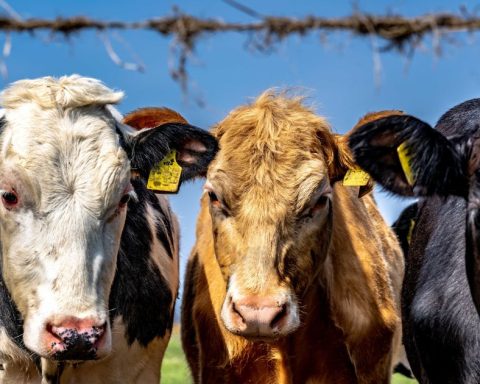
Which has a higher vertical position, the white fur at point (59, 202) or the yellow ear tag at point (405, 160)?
the yellow ear tag at point (405, 160)

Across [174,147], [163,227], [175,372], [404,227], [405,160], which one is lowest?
[175,372]

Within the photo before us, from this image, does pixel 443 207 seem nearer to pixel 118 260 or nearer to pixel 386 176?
pixel 386 176

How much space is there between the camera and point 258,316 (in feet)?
21.3

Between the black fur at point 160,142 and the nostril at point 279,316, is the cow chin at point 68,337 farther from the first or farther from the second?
the black fur at point 160,142

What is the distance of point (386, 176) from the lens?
628 cm

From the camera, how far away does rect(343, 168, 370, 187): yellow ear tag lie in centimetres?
743

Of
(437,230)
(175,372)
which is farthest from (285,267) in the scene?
(175,372)

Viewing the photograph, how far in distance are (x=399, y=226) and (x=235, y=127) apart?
3.60m

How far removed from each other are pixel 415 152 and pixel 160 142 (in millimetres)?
1752

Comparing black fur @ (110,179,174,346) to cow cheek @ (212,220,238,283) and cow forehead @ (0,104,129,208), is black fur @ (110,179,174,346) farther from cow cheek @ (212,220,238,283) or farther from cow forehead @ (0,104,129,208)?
cow forehead @ (0,104,129,208)

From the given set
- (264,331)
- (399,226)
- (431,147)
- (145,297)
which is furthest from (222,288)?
(399,226)

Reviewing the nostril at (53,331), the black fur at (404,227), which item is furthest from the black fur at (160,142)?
the black fur at (404,227)

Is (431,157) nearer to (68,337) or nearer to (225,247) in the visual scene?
(225,247)

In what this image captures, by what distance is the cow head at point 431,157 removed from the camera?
5.98m
